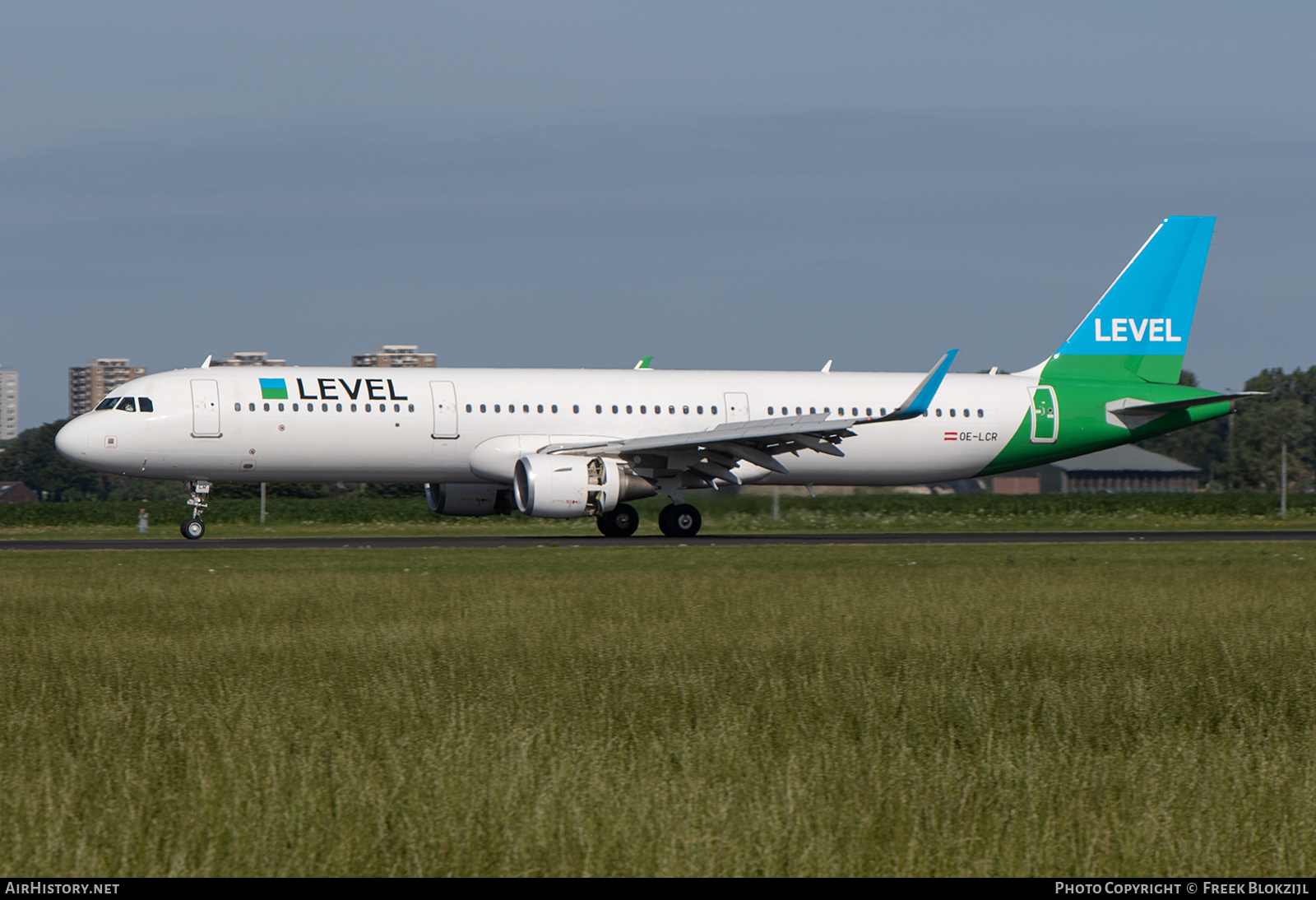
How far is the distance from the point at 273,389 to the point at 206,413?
4.92ft

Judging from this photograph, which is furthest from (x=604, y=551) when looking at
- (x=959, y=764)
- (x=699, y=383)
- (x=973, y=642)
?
(x=959, y=764)

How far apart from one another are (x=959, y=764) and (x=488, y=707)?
316cm

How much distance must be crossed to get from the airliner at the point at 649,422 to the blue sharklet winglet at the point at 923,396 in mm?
54

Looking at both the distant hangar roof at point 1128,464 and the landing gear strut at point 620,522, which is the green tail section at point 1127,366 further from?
the distant hangar roof at point 1128,464

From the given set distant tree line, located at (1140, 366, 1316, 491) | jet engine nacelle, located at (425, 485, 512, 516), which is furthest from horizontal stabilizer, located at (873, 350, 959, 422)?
distant tree line, located at (1140, 366, 1316, 491)

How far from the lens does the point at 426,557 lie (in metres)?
25.8

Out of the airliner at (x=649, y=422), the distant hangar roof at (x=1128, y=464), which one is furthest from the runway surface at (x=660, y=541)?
the distant hangar roof at (x=1128, y=464)

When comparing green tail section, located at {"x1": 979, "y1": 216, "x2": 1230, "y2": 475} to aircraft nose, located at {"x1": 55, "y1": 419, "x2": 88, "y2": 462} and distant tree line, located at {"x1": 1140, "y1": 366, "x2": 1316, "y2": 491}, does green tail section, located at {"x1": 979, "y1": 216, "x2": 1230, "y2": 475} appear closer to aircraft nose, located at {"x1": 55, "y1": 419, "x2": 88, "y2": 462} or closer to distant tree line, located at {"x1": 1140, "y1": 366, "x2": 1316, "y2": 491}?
aircraft nose, located at {"x1": 55, "y1": 419, "x2": 88, "y2": 462}

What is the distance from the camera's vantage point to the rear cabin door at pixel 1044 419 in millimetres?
35844

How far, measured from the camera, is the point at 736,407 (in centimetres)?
3397

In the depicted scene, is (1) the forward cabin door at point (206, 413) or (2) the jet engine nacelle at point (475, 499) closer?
(1) the forward cabin door at point (206, 413)

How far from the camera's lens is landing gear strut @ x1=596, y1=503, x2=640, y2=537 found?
33.0 m

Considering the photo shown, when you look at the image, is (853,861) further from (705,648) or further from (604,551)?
(604,551)

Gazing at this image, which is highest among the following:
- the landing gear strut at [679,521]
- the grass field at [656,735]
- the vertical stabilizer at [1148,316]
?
the vertical stabilizer at [1148,316]
